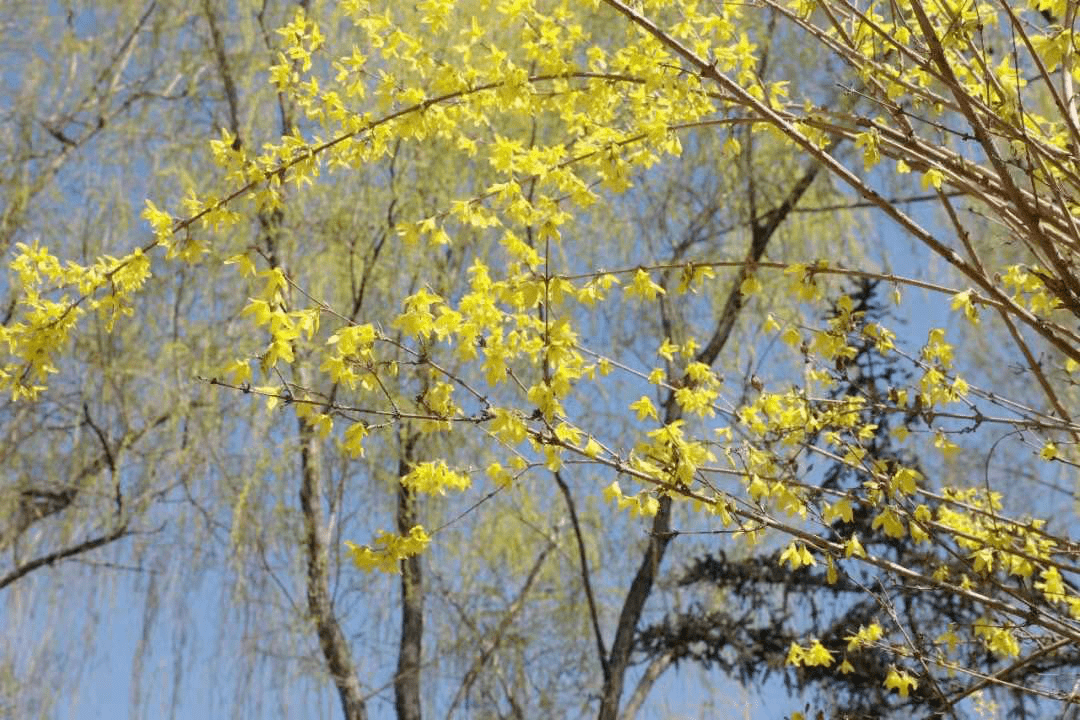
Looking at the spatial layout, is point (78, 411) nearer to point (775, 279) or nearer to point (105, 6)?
point (105, 6)

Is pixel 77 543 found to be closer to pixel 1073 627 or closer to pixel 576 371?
pixel 576 371

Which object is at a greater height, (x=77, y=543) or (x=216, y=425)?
(x=216, y=425)

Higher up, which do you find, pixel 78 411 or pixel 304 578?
pixel 78 411

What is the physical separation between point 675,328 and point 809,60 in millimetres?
1376

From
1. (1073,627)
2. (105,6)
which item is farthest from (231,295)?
(1073,627)

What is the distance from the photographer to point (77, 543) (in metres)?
5.02

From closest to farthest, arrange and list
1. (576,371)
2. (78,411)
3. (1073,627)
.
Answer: (576,371), (1073,627), (78,411)

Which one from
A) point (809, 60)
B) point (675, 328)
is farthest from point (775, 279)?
point (809, 60)

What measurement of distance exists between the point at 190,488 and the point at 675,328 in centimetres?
219

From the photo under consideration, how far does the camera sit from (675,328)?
533cm

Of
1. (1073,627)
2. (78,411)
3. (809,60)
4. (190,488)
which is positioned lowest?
(1073,627)

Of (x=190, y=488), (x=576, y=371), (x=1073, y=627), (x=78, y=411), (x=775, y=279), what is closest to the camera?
(x=576, y=371)

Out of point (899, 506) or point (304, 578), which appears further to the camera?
point (304, 578)

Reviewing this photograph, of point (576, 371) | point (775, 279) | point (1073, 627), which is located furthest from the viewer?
point (775, 279)
